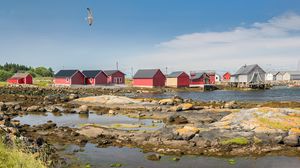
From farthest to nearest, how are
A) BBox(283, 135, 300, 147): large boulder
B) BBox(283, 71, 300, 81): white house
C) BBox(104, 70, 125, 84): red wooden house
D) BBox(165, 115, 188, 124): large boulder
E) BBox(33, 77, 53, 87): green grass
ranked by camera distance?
BBox(283, 71, 300, 81): white house, BBox(33, 77, 53, 87): green grass, BBox(104, 70, 125, 84): red wooden house, BBox(165, 115, 188, 124): large boulder, BBox(283, 135, 300, 147): large boulder

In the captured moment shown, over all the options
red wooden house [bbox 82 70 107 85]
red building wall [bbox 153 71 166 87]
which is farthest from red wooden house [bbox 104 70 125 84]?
red building wall [bbox 153 71 166 87]

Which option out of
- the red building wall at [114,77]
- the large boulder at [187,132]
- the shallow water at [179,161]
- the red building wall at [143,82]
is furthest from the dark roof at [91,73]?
the shallow water at [179,161]

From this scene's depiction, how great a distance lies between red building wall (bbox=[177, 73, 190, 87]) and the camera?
103m

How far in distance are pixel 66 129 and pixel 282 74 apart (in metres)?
148

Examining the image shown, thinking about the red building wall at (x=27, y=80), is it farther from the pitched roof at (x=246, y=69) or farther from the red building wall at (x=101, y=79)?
the pitched roof at (x=246, y=69)

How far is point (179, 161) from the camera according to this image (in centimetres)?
1925

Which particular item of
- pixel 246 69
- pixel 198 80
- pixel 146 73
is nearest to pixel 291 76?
pixel 246 69

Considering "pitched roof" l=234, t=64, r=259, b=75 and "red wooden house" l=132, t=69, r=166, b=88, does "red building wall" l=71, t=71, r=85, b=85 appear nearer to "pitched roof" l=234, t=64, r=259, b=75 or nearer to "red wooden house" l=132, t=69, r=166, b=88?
"red wooden house" l=132, t=69, r=166, b=88

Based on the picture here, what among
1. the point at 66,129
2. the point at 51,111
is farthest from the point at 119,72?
the point at 66,129

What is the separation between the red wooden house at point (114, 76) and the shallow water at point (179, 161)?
83.6 metres

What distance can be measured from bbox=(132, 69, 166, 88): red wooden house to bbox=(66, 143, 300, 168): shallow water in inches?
3007

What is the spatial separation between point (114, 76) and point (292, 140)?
8613 cm

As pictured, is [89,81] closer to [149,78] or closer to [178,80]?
[149,78]

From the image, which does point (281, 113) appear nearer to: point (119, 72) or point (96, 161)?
point (96, 161)
